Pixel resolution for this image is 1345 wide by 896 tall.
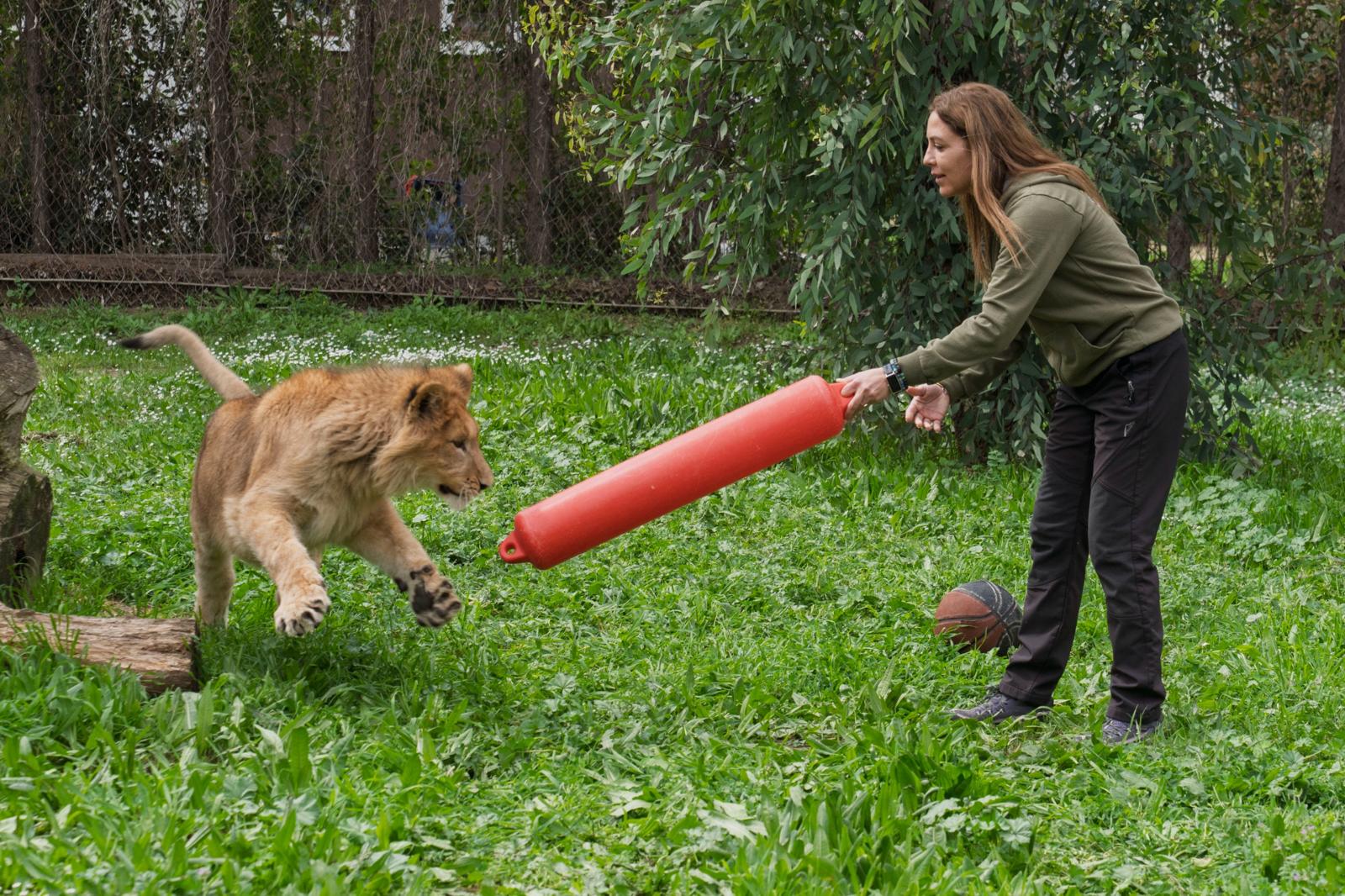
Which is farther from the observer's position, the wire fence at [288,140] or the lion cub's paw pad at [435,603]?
the wire fence at [288,140]

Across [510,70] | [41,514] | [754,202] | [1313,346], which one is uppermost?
[510,70]

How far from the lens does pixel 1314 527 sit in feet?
23.9

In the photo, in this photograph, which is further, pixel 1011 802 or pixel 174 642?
pixel 174 642

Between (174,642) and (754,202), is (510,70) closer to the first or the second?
(754,202)

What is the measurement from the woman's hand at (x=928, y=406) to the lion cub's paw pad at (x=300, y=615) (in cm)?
207

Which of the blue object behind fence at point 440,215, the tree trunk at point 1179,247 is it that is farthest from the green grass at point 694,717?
the blue object behind fence at point 440,215

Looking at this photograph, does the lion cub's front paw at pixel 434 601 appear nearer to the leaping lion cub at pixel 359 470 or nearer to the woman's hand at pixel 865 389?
the leaping lion cub at pixel 359 470

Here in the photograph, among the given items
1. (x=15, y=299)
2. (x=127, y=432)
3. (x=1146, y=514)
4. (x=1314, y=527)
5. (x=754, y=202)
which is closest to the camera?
(x=1146, y=514)

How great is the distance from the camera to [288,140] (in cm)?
1423

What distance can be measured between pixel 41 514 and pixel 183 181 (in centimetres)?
981

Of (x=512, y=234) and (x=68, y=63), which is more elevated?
(x=68, y=63)

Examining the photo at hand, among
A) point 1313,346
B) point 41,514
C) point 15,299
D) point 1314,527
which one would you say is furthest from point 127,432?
point 1313,346

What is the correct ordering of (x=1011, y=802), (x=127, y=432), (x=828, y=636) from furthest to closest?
(x=127, y=432) < (x=828, y=636) < (x=1011, y=802)

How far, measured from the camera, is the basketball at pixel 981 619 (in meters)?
5.62
